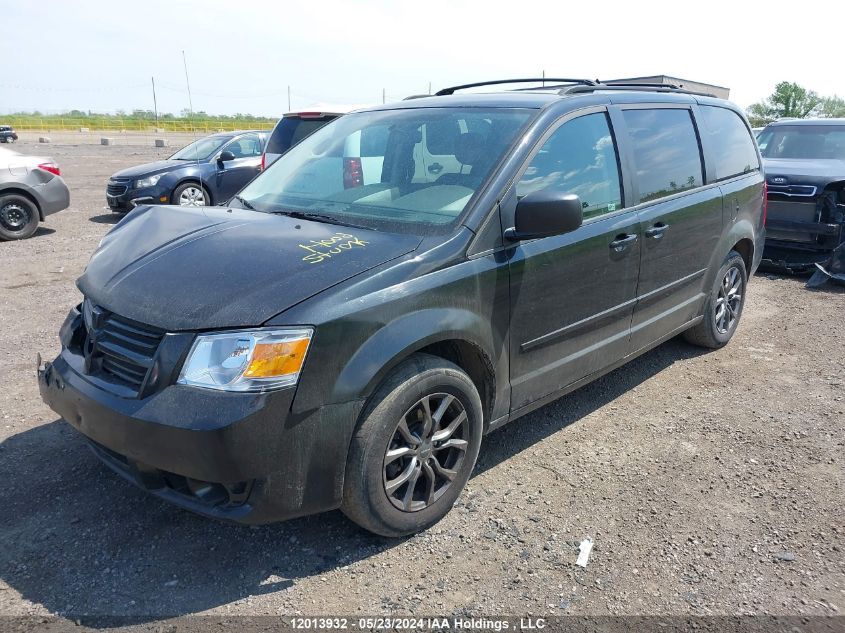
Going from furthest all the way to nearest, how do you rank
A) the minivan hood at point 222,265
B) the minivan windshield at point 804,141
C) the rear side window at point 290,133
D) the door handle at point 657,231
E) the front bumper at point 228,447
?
the rear side window at point 290,133 < the minivan windshield at point 804,141 < the door handle at point 657,231 < the minivan hood at point 222,265 < the front bumper at point 228,447

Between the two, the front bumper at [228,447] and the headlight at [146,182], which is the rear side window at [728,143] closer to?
the front bumper at [228,447]

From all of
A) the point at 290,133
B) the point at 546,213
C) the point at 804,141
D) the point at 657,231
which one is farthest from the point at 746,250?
the point at 290,133

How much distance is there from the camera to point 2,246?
9.44 meters

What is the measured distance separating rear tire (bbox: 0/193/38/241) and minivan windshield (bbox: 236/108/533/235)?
747 centimetres

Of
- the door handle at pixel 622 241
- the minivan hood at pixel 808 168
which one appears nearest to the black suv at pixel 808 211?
the minivan hood at pixel 808 168

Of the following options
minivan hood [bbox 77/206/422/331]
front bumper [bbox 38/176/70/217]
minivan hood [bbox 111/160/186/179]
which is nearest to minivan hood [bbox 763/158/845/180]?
minivan hood [bbox 77/206/422/331]

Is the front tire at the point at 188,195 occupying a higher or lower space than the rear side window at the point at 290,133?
lower

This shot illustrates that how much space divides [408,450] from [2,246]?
8.89 m

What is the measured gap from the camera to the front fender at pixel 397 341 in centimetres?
262

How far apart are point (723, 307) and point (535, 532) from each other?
10.3ft

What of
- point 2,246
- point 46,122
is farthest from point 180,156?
point 46,122

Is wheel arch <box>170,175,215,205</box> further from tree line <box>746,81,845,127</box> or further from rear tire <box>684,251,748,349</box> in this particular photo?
tree line <box>746,81,845,127</box>

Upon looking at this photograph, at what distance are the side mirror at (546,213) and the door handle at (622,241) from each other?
2.41ft

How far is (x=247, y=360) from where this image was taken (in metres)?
2.49
